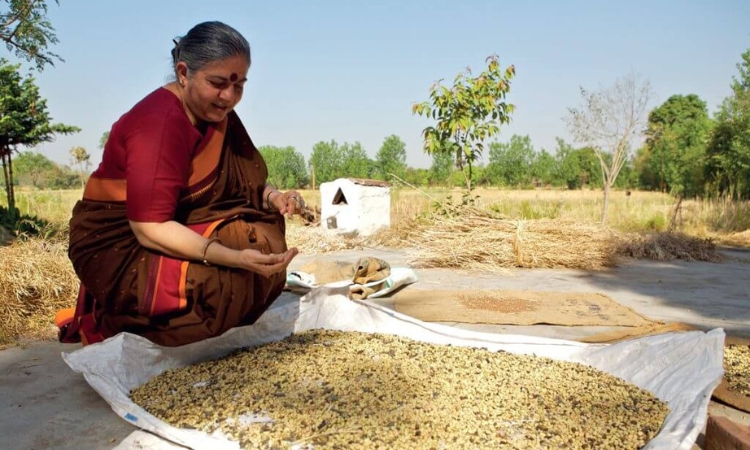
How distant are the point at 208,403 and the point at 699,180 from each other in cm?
1804

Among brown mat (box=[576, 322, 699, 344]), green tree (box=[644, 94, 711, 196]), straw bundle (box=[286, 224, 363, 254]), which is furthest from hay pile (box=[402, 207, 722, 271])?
green tree (box=[644, 94, 711, 196])

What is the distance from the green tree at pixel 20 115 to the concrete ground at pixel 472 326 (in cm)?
327

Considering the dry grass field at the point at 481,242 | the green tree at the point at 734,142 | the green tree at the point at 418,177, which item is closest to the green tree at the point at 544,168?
the green tree at the point at 418,177

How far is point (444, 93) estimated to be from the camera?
306 inches

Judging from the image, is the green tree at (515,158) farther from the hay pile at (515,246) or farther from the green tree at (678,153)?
the hay pile at (515,246)

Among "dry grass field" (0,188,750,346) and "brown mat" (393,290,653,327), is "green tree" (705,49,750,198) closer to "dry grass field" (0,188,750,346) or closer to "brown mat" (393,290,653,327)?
"dry grass field" (0,188,750,346)

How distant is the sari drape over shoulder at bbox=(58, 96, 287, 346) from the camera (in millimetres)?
2105

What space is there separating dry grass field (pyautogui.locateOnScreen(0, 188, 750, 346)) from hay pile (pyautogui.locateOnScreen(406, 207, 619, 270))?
0.04ft

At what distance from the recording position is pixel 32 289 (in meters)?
3.25

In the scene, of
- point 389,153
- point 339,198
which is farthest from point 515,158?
point 339,198

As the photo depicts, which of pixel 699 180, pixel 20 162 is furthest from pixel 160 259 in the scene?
pixel 20 162

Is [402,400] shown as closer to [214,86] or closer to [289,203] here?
[289,203]

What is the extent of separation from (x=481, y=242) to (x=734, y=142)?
10706mm

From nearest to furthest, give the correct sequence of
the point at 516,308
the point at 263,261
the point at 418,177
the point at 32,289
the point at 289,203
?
1. the point at 263,261
2. the point at 289,203
3. the point at 32,289
4. the point at 516,308
5. the point at 418,177
